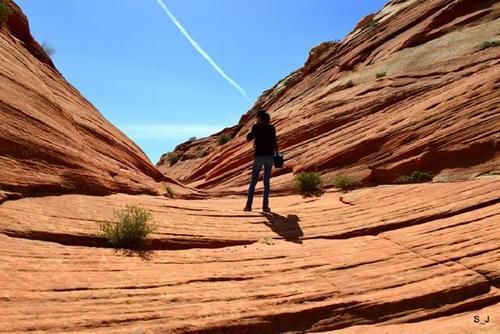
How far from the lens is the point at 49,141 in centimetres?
1138

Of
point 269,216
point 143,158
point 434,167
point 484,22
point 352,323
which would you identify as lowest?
point 352,323

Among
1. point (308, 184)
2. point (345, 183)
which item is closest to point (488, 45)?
point (345, 183)

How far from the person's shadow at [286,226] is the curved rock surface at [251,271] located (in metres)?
0.07

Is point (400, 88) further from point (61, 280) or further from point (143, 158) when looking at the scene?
point (61, 280)

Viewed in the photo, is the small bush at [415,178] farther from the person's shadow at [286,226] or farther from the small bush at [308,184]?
the person's shadow at [286,226]

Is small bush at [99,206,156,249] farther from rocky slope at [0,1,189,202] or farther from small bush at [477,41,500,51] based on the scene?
small bush at [477,41,500,51]

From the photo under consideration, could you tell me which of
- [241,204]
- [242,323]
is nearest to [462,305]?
[242,323]

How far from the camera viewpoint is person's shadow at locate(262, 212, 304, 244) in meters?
A: 10.8

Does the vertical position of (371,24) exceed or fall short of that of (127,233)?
it exceeds it

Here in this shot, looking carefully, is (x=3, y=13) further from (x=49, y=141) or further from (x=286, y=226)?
(x=286, y=226)

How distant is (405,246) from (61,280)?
6.97m

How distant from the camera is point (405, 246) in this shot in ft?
31.8

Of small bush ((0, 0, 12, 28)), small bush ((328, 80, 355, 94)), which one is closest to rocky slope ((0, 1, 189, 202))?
small bush ((0, 0, 12, 28))

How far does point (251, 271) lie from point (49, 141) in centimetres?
654
